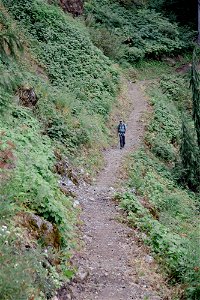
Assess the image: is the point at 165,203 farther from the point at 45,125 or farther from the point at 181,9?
the point at 181,9

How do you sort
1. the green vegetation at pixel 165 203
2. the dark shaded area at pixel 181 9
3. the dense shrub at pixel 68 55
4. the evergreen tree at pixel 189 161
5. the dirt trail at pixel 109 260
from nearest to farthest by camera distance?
the dirt trail at pixel 109 260 < the green vegetation at pixel 165 203 < the evergreen tree at pixel 189 161 < the dense shrub at pixel 68 55 < the dark shaded area at pixel 181 9

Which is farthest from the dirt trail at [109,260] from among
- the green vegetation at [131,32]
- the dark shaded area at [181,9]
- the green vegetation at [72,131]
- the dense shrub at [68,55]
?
the dark shaded area at [181,9]

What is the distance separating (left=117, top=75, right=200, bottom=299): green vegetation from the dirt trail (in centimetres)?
42

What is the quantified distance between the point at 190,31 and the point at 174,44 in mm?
3616

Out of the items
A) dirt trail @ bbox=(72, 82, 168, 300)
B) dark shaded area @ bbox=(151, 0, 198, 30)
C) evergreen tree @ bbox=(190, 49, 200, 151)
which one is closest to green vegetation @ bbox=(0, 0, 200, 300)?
→ dirt trail @ bbox=(72, 82, 168, 300)

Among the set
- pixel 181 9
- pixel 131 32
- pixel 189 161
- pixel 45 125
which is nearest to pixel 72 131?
pixel 45 125

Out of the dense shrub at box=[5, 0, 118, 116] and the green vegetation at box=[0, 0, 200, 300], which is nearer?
the green vegetation at box=[0, 0, 200, 300]

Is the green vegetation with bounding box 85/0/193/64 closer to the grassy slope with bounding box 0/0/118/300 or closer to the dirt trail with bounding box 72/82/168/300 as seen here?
the grassy slope with bounding box 0/0/118/300

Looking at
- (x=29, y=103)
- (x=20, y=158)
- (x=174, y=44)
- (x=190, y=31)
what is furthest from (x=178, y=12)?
(x=20, y=158)

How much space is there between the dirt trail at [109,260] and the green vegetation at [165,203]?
0.42 metres

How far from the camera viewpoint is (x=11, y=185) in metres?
8.46

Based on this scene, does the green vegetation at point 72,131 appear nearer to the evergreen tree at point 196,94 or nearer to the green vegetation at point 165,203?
the green vegetation at point 165,203

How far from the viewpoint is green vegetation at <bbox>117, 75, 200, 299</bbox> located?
905 cm

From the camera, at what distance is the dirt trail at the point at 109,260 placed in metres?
8.06
